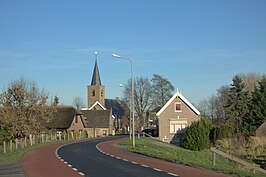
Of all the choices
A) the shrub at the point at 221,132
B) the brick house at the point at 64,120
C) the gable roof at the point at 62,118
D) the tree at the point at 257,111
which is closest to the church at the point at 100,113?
the brick house at the point at 64,120

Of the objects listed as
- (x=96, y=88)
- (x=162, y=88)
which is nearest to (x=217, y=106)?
(x=162, y=88)

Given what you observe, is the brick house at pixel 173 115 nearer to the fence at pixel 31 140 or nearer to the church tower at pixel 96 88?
the fence at pixel 31 140

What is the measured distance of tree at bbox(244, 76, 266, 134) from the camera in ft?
162

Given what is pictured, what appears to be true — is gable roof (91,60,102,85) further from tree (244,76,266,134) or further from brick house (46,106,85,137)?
tree (244,76,266,134)

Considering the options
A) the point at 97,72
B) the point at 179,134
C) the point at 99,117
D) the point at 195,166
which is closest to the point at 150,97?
the point at 99,117

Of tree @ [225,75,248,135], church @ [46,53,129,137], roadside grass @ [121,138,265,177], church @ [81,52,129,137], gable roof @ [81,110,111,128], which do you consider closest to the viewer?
roadside grass @ [121,138,265,177]

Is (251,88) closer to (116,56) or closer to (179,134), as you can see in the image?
(179,134)

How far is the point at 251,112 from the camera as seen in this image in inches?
1965

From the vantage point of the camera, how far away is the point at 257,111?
49594 millimetres

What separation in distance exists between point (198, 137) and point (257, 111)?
15234 mm

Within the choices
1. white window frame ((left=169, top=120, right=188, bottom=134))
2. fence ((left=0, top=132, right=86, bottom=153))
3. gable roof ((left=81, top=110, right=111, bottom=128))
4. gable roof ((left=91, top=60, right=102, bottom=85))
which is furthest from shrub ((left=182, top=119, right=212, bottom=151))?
gable roof ((left=91, top=60, right=102, bottom=85))

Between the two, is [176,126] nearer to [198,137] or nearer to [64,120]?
[198,137]

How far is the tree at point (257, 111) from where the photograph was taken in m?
49.2

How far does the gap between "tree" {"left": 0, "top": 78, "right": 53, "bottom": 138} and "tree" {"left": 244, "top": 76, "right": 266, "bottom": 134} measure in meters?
25.3
